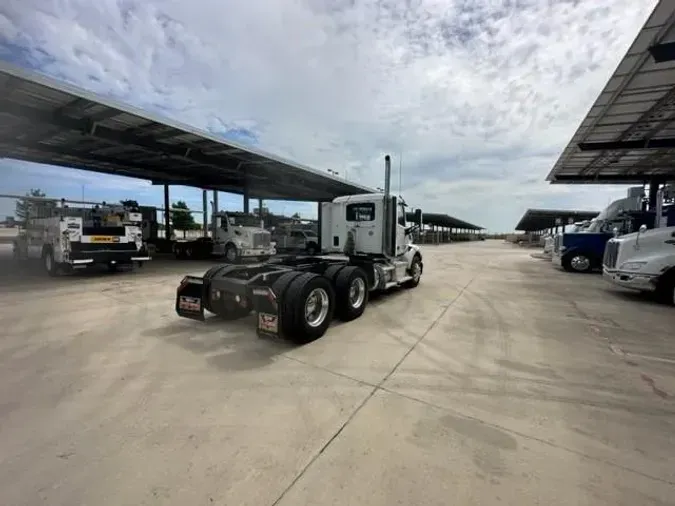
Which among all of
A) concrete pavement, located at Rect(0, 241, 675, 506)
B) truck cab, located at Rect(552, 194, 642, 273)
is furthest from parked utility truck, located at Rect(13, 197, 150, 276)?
truck cab, located at Rect(552, 194, 642, 273)

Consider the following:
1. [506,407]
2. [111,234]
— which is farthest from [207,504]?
[111,234]

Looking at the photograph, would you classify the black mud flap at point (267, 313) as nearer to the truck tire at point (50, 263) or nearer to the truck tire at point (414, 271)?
the truck tire at point (414, 271)

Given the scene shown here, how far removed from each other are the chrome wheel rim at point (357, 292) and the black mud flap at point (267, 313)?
1852 mm

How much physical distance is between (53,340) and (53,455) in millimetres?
3274

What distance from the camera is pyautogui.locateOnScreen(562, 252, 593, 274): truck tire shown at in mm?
14211

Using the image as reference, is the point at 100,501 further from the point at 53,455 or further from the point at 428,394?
the point at 428,394

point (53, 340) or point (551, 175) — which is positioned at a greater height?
point (551, 175)

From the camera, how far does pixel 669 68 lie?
7.16m

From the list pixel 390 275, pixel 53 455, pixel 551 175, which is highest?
pixel 551 175

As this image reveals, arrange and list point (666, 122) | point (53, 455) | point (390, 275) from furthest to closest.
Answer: point (666, 122), point (390, 275), point (53, 455)

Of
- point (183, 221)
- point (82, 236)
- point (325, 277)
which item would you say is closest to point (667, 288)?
point (325, 277)

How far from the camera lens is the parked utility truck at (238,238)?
16406mm

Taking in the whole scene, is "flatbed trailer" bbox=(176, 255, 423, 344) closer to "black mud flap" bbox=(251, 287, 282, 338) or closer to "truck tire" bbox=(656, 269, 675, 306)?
"black mud flap" bbox=(251, 287, 282, 338)

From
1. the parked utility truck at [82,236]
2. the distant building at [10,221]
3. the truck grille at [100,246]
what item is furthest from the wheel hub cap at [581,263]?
the distant building at [10,221]
